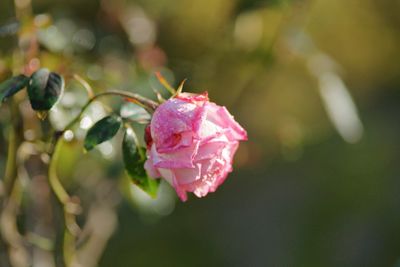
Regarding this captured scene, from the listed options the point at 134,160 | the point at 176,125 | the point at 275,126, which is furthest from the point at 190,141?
the point at 275,126

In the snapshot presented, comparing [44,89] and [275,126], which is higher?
[44,89]

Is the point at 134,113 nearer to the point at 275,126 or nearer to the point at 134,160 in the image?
the point at 134,160

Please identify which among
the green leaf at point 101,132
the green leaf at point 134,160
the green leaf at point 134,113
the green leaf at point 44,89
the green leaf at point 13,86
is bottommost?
the green leaf at point 134,160

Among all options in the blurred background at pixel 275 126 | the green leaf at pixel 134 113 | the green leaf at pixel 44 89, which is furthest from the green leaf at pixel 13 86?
the blurred background at pixel 275 126

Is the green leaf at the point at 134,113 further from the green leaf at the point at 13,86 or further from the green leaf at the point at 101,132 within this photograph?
the green leaf at the point at 13,86

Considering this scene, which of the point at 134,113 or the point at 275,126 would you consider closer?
the point at 134,113

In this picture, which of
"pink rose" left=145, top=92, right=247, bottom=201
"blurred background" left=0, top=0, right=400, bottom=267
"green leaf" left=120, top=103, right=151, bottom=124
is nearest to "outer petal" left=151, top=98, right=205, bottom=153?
"pink rose" left=145, top=92, right=247, bottom=201
